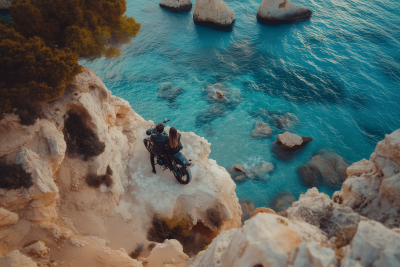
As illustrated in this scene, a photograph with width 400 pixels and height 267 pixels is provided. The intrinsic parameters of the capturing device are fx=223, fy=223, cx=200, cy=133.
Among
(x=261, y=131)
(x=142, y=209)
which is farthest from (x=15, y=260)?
(x=261, y=131)

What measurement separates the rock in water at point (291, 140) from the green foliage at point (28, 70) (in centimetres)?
1624

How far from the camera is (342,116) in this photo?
21.7 metres

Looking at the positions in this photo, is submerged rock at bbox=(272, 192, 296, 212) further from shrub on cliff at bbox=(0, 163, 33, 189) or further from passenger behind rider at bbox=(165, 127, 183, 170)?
shrub on cliff at bbox=(0, 163, 33, 189)

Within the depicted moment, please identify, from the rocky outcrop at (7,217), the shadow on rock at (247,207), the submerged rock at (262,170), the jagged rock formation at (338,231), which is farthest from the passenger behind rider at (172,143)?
the submerged rock at (262,170)

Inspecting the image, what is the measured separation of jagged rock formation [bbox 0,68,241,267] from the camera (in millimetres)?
7664

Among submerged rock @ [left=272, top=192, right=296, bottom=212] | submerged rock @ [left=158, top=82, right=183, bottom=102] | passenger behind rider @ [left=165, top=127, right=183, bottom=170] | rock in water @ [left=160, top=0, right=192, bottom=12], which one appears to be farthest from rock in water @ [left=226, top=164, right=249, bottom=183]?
rock in water @ [left=160, top=0, right=192, bottom=12]

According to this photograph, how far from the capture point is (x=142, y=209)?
10484 millimetres

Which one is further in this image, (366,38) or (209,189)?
(366,38)

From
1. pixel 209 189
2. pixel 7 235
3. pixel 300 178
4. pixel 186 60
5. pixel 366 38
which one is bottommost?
pixel 300 178

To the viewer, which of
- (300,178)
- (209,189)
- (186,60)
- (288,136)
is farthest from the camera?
(186,60)

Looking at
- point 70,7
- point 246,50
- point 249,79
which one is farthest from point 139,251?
point 246,50

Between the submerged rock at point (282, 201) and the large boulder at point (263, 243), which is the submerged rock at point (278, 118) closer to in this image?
the submerged rock at point (282, 201)

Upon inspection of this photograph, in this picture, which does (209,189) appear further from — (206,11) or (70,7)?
(206,11)

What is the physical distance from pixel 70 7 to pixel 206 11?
87.8 ft
